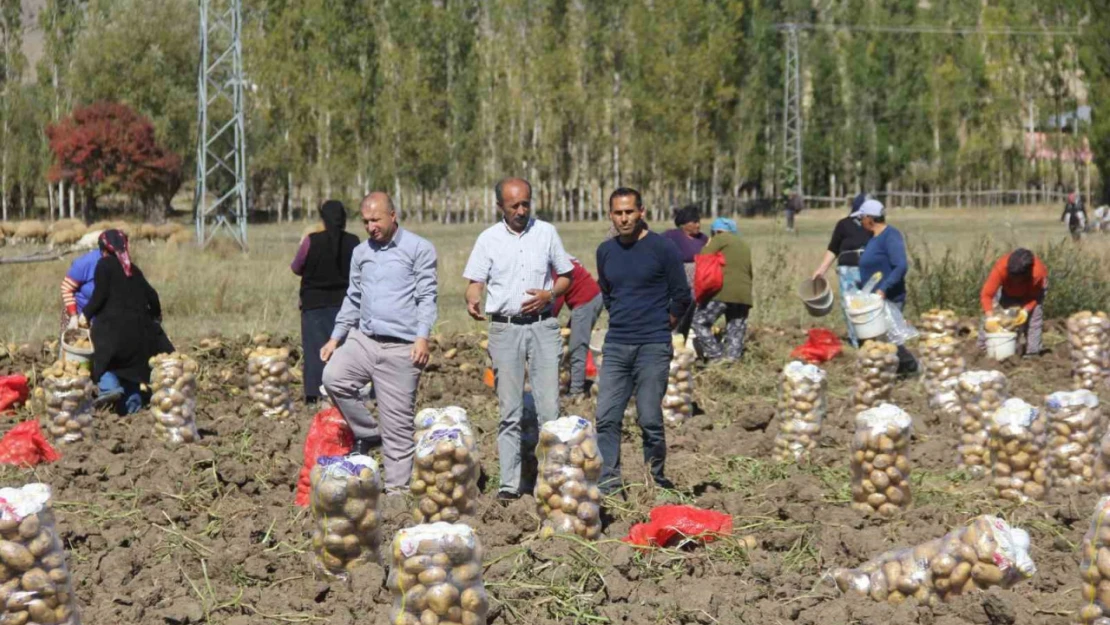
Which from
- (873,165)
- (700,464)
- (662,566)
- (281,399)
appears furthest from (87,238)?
(873,165)

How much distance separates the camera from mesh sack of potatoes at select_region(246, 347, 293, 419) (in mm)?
10883

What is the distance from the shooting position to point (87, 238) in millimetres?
32812

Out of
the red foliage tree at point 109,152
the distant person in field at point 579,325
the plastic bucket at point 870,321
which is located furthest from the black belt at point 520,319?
the red foliage tree at point 109,152

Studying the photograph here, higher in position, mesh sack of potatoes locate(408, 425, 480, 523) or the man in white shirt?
the man in white shirt

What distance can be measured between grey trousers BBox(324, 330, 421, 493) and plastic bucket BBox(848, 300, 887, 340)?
5.83 metres

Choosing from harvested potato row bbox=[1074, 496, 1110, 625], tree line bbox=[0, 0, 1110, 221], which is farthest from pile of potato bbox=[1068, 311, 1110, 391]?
tree line bbox=[0, 0, 1110, 221]

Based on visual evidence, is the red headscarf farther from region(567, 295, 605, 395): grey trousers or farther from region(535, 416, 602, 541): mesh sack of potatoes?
region(535, 416, 602, 541): mesh sack of potatoes

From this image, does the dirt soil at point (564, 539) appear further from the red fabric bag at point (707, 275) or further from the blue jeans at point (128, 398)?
the red fabric bag at point (707, 275)

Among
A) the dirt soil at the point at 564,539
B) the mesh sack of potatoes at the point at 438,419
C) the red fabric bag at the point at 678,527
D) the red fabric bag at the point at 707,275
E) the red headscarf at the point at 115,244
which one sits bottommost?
the dirt soil at the point at 564,539

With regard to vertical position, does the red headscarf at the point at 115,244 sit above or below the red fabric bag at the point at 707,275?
above

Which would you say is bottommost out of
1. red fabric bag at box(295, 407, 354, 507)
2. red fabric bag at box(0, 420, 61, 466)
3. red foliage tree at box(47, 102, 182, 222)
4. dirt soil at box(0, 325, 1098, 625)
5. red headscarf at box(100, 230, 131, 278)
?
dirt soil at box(0, 325, 1098, 625)

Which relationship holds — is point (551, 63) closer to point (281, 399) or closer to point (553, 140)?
point (553, 140)

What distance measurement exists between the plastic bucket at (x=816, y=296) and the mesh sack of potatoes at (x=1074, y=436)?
6.02 metres

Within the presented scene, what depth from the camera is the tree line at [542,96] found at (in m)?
57.0
